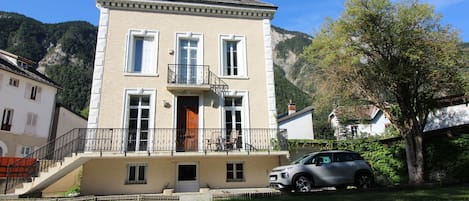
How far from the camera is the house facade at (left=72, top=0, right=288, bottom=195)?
1357 centimetres

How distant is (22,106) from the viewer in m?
27.1

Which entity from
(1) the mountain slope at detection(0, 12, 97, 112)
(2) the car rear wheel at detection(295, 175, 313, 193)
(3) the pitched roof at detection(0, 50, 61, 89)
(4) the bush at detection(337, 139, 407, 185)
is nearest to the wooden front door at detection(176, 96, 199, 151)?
(2) the car rear wheel at detection(295, 175, 313, 193)

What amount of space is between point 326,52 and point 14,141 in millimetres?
25787

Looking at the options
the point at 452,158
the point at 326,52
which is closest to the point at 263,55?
the point at 326,52

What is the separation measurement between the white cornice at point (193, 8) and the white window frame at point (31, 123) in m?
17.9

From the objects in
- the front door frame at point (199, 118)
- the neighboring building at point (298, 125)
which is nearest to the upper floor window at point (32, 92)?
the front door frame at point (199, 118)

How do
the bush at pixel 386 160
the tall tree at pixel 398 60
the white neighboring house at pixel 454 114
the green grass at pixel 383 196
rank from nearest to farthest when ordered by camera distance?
the green grass at pixel 383 196 → the tall tree at pixel 398 60 → the bush at pixel 386 160 → the white neighboring house at pixel 454 114

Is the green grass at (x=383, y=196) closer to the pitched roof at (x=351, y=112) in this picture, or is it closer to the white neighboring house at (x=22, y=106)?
the pitched roof at (x=351, y=112)

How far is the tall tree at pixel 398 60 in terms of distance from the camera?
13234 mm

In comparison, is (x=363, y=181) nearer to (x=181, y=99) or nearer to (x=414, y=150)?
(x=414, y=150)

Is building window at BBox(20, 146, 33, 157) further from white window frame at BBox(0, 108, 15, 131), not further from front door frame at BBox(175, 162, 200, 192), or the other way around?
front door frame at BBox(175, 162, 200, 192)

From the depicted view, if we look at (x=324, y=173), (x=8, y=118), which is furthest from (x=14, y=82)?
(x=324, y=173)

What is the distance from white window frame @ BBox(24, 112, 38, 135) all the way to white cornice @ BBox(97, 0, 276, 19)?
17.9 meters

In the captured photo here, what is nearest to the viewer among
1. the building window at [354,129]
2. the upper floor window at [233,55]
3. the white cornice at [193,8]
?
the white cornice at [193,8]
